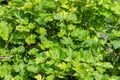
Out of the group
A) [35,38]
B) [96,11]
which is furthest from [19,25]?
[96,11]

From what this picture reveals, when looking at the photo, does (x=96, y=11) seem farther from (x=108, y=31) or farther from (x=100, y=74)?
(x=100, y=74)

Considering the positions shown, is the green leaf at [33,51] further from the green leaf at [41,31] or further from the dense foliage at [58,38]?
the green leaf at [41,31]

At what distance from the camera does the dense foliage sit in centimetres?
310

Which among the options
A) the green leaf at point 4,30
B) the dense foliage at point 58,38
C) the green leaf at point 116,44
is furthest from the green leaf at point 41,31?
the green leaf at point 116,44

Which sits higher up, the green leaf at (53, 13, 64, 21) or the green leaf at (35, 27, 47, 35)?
the green leaf at (53, 13, 64, 21)

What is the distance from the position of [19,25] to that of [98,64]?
0.77 m

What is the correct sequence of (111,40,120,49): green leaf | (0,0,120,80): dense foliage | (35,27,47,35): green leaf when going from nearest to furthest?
(0,0,120,80): dense foliage < (111,40,120,49): green leaf < (35,27,47,35): green leaf

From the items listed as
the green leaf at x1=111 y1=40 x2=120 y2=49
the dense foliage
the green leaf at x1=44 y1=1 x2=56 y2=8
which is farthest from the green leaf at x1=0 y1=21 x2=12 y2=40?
the green leaf at x1=111 y1=40 x2=120 y2=49

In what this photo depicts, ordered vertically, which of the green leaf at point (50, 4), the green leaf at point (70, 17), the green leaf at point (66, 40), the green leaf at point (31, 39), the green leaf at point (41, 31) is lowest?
the green leaf at point (31, 39)

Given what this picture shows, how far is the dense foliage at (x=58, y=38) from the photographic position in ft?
10.2

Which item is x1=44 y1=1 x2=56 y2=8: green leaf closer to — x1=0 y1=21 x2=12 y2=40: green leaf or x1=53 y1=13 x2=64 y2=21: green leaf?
x1=53 y1=13 x2=64 y2=21: green leaf

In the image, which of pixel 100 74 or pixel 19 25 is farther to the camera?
pixel 19 25

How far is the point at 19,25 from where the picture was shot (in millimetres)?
3328

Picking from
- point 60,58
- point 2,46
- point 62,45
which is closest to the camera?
point 60,58
